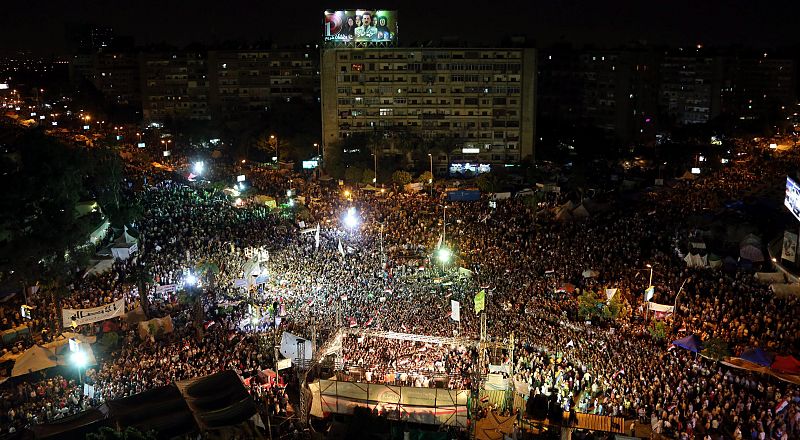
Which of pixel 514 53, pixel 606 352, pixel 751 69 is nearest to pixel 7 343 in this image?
pixel 606 352

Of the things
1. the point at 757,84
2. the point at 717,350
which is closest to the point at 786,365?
the point at 717,350

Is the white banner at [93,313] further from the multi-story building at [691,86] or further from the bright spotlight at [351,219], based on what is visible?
the multi-story building at [691,86]

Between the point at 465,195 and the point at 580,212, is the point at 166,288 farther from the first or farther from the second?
the point at 465,195

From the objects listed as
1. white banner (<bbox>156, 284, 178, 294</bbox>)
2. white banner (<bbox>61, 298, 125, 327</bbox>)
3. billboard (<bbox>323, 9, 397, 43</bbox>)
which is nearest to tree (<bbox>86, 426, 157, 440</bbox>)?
white banner (<bbox>61, 298, 125, 327</bbox>)

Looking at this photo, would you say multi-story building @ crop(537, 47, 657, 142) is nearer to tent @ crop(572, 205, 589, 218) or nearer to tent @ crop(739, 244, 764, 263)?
tent @ crop(572, 205, 589, 218)

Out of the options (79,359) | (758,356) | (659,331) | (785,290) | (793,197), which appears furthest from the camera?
(793,197)
